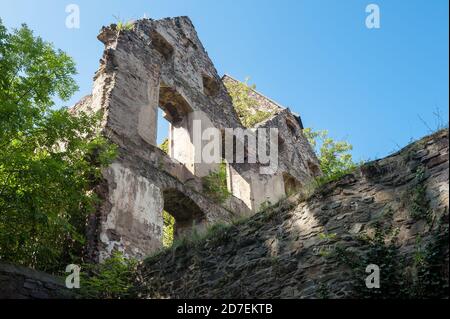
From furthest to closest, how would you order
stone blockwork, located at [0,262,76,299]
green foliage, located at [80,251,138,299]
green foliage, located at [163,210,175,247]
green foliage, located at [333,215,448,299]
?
1. green foliage, located at [163,210,175,247]
2. green foliage, located at [80,251,138,299]
3. stone blockwork, located at [0,262,76,299]
4. green foliage, located at [333,215,448,299]

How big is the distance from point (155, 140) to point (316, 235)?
6133 mm

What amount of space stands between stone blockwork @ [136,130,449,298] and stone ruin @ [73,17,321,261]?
2.53ft

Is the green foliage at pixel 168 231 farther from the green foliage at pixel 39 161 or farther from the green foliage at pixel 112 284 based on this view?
the green foliage at pixel 112 284

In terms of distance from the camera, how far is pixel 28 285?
615 cm

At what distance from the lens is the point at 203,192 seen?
39.2 feet

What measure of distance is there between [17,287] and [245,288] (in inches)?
104

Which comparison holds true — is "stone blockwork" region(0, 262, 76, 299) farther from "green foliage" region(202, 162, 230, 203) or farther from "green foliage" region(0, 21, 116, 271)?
"green foliage" region(202, 162, 230, 203)

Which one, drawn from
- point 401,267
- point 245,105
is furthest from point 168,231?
point 401,267

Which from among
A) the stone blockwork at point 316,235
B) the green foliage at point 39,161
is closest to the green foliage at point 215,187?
the green foliage at point 39,161

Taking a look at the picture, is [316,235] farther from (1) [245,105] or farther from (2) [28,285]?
(1) [245,105]

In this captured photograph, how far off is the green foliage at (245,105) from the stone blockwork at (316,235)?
12583mm

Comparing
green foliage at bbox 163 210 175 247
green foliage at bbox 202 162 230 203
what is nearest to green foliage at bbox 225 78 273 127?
green foliage at bbox 163 210 175 247

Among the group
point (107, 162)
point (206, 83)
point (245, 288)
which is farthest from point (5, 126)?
point (206, 83)

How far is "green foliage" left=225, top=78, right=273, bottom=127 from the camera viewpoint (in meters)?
19.2
